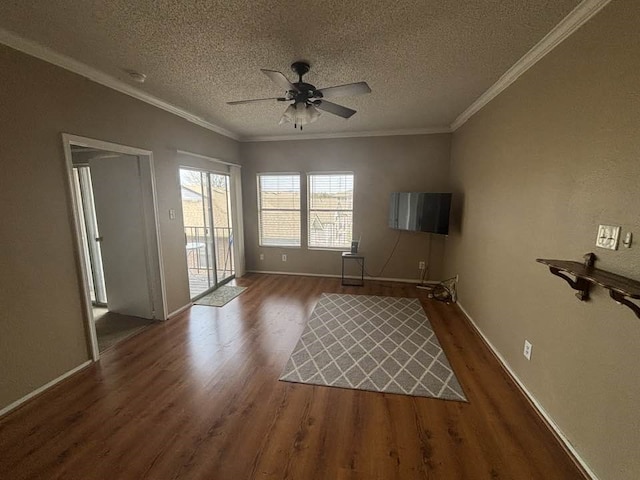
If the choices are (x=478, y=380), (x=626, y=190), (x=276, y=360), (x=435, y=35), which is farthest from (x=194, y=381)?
(x=435, y=35)

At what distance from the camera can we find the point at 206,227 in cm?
426

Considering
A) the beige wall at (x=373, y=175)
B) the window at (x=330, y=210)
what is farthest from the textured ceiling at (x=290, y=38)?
the window at (x=330, y=210)

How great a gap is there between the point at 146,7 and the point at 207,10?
14.3 inches

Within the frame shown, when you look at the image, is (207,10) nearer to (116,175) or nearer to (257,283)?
(116,175)

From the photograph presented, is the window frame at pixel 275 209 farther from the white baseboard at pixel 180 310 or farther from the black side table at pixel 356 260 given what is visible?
the white baseboard at pixel 180 310

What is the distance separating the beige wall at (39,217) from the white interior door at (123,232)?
63 cm

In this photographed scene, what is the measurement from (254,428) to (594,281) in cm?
212

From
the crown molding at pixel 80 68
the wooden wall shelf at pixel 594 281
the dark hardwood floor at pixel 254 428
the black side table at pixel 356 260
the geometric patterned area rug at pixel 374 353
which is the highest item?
the crown molding at pixel 80 68

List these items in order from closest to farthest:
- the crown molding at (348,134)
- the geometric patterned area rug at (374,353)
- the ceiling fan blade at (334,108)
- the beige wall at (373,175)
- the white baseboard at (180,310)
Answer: the geometric patterned area rug at (374,353), the ceiling fan blade at (334,108), the white baseboard at (180,310), the crown molding at (348,134), the beige wall at (373,175)

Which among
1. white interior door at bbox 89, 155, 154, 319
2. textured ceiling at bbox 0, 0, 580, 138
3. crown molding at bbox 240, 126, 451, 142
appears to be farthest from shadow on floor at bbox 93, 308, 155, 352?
crown molding at bbox 240, 126, 451, 142

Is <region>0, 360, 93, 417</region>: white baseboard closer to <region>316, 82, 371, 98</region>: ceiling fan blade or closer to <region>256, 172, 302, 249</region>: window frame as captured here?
<region>316, 82, 371, 98</region>: ceiling fan blade

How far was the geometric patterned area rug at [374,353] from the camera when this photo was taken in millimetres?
2170

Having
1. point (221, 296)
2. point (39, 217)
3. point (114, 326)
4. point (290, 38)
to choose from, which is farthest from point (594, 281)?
point (114, 326)

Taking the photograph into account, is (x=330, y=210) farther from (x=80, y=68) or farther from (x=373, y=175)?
(x=80, y=68)
